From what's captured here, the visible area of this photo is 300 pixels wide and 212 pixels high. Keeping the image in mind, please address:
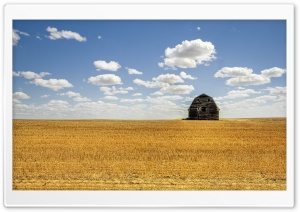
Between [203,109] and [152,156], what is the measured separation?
923 mm

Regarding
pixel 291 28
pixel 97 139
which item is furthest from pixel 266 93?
pixel 97 139

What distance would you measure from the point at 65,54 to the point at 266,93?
2.56 m

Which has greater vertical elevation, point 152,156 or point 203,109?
point 203,109

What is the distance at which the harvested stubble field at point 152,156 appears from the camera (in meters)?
5.00

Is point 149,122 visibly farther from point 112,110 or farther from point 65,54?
point 65,54

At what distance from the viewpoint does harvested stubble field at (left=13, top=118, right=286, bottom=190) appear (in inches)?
197

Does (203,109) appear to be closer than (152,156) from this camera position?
Yes

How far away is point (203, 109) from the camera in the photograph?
16.2ft

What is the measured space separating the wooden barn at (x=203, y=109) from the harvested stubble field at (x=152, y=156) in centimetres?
9

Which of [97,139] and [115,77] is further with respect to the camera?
[97,139]

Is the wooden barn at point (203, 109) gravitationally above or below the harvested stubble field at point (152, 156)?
above

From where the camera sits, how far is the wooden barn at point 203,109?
16.3ft
